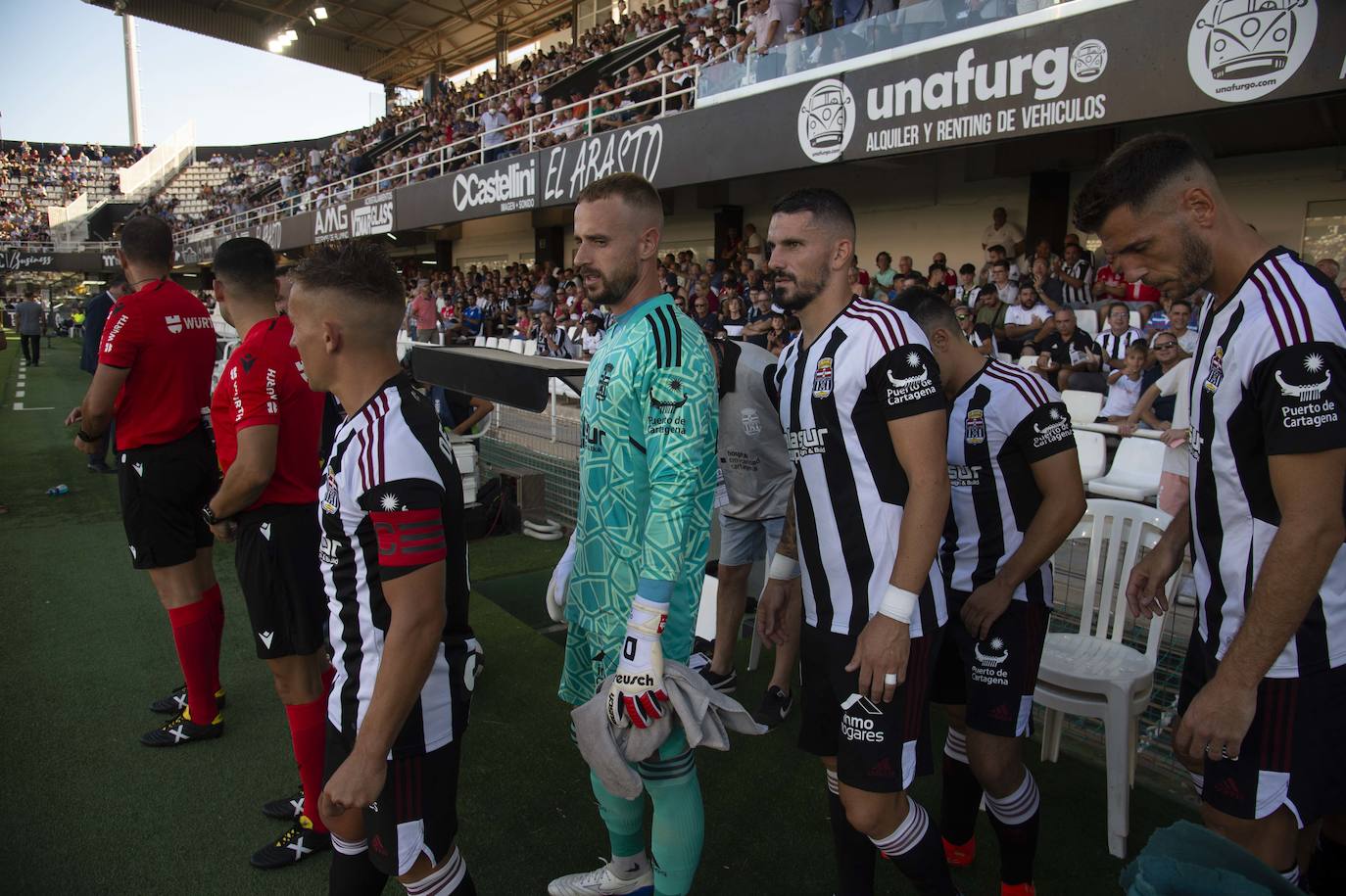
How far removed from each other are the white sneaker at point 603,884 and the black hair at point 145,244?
117 inches

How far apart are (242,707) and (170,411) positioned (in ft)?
4.63

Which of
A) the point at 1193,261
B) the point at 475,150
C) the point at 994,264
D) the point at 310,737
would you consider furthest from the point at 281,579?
the point at 475,150

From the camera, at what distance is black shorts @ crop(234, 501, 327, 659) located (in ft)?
8.48

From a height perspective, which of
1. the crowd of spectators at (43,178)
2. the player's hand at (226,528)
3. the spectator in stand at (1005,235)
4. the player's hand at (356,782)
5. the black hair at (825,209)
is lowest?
the player's hand at (356,782)

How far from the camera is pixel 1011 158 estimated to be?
11445 mm

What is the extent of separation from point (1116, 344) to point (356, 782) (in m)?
8.65

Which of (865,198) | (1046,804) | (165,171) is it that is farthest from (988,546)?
(165,171)

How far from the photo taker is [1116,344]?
8289mm

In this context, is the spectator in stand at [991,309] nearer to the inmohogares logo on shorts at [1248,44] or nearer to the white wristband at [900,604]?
the inmohogares logo on shorts at [1248,44]

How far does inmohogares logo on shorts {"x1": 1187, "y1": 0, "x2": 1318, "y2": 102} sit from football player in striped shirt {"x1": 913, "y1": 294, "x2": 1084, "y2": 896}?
20.7ft

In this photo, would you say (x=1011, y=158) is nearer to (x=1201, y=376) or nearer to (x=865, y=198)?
(x=865, y=198)

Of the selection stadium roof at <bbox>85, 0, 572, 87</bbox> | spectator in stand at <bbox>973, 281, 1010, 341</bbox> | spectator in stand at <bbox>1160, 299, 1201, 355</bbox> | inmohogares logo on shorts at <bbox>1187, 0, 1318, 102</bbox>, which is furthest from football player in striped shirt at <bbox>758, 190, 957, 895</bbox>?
stadium roof at <bbox>85, 0, 572, 87</bbox>

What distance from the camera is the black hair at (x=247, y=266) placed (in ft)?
9.18

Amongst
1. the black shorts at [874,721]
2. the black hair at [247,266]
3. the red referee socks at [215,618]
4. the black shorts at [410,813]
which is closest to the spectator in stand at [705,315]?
the red referee socks at [215,618]
